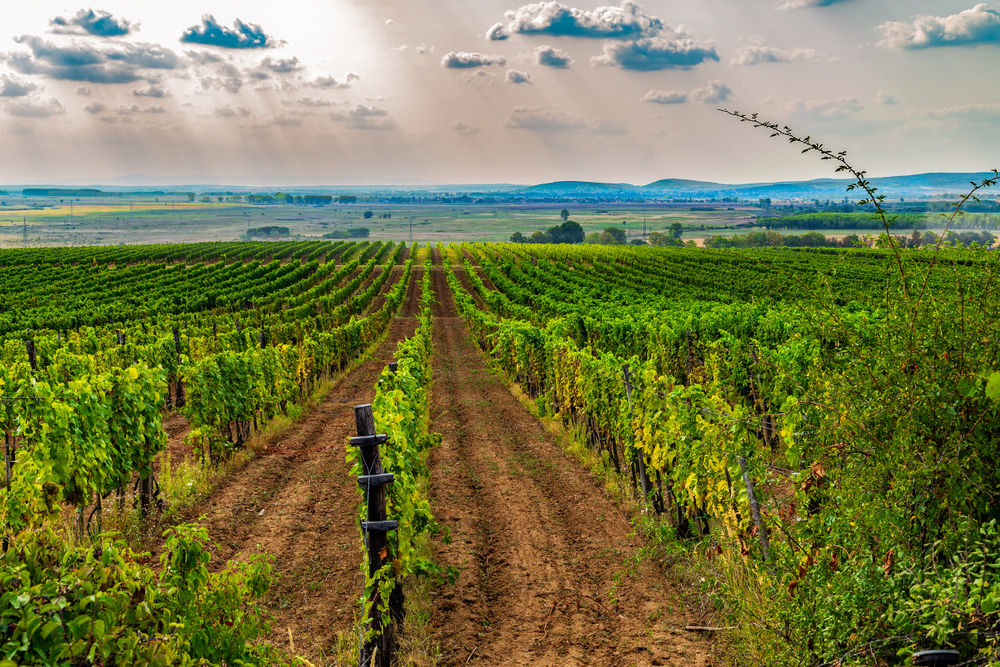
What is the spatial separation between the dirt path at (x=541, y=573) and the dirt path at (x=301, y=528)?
110 centimetres

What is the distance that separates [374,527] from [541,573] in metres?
2.35

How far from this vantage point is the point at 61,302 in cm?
3981

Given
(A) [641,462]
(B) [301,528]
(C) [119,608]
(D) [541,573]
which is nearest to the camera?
(C) [119,608]

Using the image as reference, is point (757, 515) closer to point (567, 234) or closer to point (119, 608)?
point (119, 608)

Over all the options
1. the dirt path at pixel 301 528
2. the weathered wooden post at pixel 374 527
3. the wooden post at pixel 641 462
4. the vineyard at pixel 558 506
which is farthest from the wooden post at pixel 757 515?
the dirt path at pixel 301 528

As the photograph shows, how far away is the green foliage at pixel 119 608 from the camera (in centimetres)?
263

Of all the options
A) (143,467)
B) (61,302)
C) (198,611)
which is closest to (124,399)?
(143,467)

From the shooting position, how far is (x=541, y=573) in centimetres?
688

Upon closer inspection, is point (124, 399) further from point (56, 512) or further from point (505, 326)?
point (505, 326)

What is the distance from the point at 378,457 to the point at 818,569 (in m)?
3.56

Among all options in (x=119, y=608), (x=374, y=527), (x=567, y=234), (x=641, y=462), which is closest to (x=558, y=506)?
(x=641, y=462)

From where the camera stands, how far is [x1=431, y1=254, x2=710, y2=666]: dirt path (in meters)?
5.54

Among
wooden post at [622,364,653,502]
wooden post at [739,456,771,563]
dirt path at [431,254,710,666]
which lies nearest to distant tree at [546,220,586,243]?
dirt path at [431,254,710,666]

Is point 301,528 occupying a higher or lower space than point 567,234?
lower
